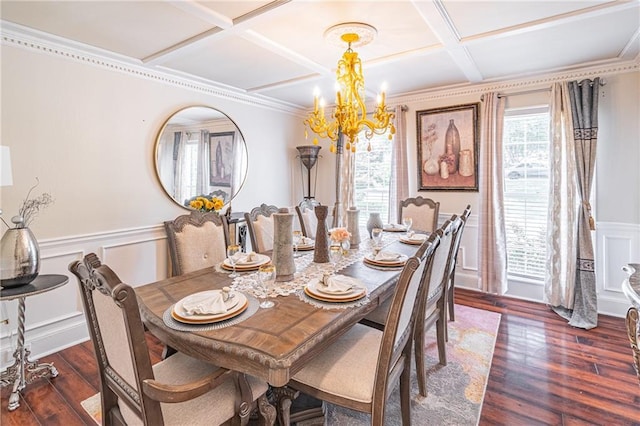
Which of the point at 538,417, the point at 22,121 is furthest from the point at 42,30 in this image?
the point at 538,417

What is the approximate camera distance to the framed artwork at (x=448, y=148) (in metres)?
3.88

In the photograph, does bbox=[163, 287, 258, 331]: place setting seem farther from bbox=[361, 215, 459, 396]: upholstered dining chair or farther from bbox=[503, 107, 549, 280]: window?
bbox=[503, 107, 549, 280]: window

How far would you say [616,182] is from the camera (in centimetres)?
318

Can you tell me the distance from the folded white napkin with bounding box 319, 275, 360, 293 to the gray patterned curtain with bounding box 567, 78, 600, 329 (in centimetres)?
271

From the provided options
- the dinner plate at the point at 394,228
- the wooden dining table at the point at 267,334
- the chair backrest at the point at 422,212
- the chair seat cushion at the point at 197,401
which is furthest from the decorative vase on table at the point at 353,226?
the chair seat cushion at the point at 197,401

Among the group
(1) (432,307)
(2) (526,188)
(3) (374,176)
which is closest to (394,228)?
(1) (432,307)

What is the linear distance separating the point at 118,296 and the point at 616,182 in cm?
420

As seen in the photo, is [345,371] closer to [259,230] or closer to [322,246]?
[322,246]

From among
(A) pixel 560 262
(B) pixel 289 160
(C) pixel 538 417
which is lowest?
(C) pixel 538 417

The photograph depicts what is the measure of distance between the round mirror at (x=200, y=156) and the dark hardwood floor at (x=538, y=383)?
164cm

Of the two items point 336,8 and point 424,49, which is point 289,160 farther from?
point 336,8

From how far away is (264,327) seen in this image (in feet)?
4.35

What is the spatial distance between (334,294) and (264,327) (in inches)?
16.0

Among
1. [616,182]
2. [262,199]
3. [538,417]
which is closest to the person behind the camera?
[538,417]
